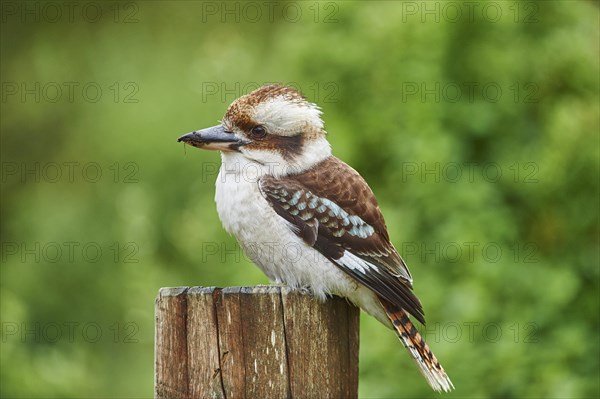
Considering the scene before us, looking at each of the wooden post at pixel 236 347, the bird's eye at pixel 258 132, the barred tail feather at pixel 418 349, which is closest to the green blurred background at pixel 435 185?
the barred tail feather at pixel 418 349

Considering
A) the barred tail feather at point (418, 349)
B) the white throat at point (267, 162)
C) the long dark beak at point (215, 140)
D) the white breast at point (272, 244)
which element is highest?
the long dark beak at point (215, 140)

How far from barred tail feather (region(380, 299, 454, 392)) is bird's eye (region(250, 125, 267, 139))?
93 cm

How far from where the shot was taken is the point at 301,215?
427 centimetres

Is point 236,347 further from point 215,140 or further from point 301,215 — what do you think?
point 215,140

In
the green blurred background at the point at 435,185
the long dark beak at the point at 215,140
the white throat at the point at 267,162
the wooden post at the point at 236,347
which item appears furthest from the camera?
the green blurred background at the point at 435,185

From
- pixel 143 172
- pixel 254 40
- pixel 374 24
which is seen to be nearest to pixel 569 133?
pixel 374 24

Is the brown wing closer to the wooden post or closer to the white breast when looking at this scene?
the white breast

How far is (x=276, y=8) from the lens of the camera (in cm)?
1095

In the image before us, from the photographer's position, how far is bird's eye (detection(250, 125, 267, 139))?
4.47m

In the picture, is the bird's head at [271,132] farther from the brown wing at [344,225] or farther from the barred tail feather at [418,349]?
the barred tail feather at [418,349]

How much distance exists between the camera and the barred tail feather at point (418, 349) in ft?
13.9

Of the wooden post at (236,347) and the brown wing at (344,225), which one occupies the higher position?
the brown wing at (344,225)

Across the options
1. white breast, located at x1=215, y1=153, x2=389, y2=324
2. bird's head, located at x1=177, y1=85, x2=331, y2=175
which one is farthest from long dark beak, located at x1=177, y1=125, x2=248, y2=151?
white breast, located at x1=215, y1=153, x2=389, y2=324

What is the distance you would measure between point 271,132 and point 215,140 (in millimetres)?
283
